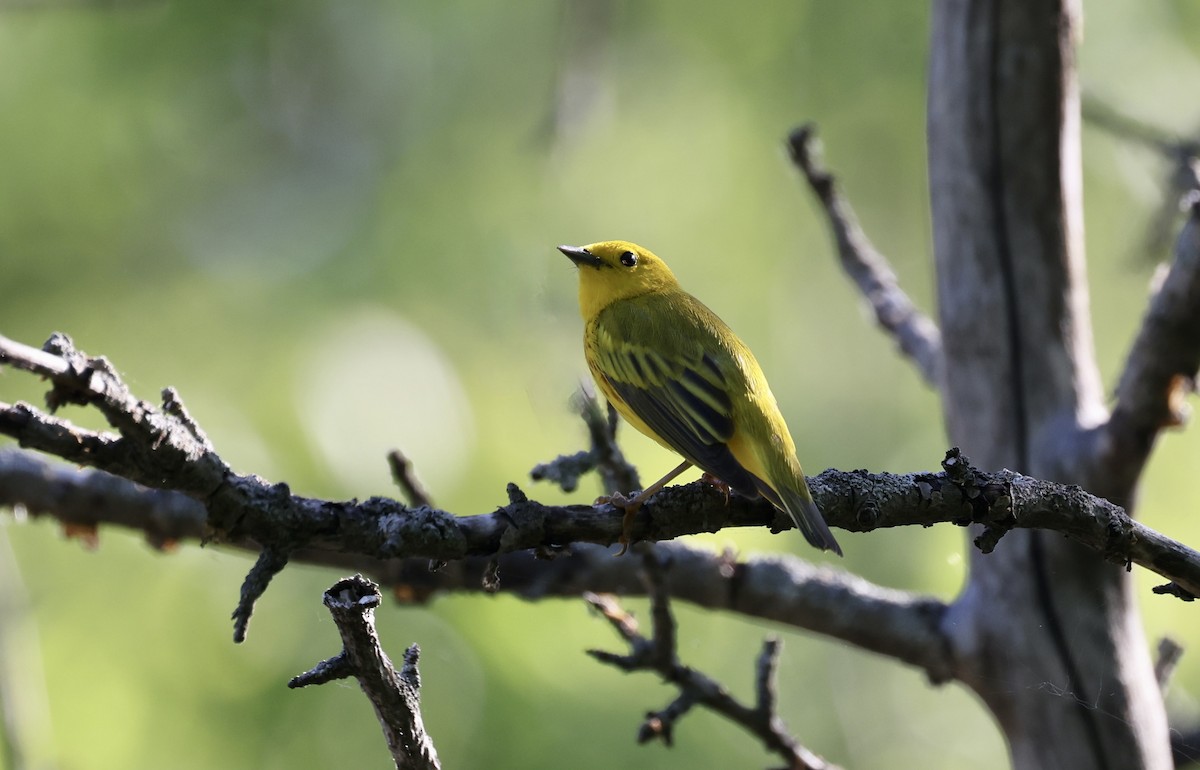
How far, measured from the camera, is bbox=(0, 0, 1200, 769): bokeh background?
6.16m

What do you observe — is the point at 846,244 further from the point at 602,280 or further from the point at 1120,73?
the point at 1120,73

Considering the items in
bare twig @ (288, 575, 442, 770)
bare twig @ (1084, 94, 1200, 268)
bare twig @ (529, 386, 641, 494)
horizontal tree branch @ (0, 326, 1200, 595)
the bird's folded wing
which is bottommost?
bare twig @ (288, 575, 442, 770)

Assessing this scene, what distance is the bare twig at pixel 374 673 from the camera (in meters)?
1.79

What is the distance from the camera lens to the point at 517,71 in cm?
1065

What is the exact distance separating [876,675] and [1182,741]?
5548 millimetres

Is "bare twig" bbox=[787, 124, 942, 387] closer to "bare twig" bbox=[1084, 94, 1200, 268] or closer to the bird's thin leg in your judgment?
"bare twig" bbox=[1084, 94, 1200, 268]

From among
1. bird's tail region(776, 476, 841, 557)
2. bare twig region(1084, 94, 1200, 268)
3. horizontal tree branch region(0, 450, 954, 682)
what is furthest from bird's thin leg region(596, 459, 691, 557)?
bare twig region(1084, 94, 1200, 268)

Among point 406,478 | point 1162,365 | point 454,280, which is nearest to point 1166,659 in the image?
point 1162,365

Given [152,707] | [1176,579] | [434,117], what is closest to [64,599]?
[152,707]

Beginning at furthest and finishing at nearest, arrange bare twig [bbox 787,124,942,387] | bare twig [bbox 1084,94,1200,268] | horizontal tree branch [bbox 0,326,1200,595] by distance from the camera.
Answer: bare twig [bbox 787,124,942,387], bare twig [bbox 1084,94,1200,268], horizontal tree branch [bbox 0,326,1200,595]

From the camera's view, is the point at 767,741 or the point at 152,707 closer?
the point at 767,741

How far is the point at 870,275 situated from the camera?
4.65m

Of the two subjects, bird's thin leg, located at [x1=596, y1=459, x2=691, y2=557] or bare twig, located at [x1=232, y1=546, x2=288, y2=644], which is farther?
bird's thin leg, located at [x1=596, y1=459, x2=691, y2=557]

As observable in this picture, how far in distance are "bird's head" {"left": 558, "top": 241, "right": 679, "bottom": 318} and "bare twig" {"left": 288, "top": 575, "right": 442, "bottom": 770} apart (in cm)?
271
